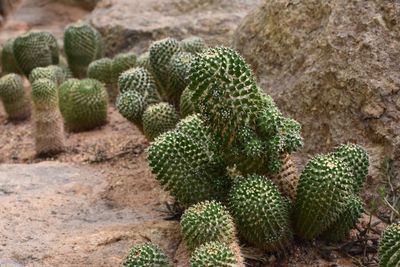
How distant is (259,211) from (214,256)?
36 centimetres

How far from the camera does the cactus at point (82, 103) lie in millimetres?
4887

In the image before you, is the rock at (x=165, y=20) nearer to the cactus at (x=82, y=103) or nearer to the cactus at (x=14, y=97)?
the cactus at (x=14, y=97)

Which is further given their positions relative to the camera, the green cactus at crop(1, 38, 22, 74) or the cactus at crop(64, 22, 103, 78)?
the green cactus at crop(1, 38, 22, 74)

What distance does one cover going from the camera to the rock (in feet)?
19.8

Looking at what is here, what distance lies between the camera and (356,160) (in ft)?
9.80

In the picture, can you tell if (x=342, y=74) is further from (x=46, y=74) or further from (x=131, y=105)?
(x=46, y=74)

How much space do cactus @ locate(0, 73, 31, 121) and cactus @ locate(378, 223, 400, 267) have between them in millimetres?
3579

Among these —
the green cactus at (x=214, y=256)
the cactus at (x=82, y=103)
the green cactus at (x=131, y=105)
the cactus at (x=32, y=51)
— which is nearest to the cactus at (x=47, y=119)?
the cactus at (x=82, y=103)

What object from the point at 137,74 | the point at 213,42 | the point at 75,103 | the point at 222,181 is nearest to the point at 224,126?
the point at 222,181

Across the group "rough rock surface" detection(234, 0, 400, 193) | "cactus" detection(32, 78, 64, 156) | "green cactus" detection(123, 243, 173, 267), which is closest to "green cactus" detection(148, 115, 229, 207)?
"green cactus" detection(123, 243, 173, 267)

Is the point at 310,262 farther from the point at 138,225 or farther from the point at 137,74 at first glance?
the point at 137,74

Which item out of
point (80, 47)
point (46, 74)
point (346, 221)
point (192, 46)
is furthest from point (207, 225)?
point (80, 47)

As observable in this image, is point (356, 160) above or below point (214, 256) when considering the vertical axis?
above

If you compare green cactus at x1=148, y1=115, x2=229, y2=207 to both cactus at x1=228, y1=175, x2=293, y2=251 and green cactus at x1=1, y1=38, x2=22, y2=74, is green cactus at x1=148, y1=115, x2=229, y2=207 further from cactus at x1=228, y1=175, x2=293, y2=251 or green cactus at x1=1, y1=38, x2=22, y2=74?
green cactus at x1=1, y1=38, x2=22, y2=74
